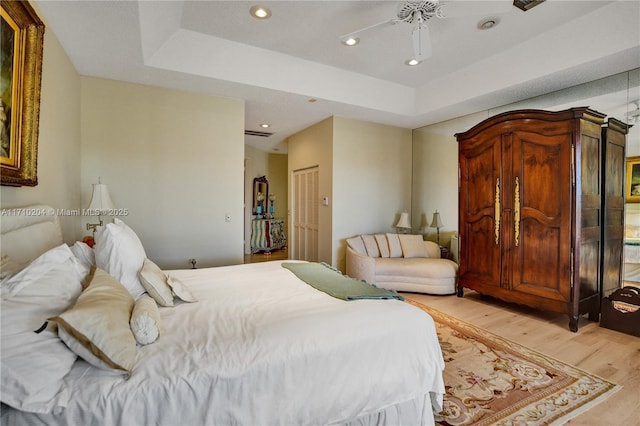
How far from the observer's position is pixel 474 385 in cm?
207

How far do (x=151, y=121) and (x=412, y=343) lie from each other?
3.50 meters

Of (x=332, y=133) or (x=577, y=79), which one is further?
(x=332, y=133)

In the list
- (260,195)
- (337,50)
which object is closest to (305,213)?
(260,195)

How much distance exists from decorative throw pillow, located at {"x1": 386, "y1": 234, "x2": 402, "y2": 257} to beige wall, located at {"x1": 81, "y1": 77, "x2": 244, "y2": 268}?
2.21m

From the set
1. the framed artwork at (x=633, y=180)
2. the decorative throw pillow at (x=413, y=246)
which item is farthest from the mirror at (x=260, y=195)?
the framed artwork at (x=633, y=180)

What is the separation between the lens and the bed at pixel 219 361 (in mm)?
1021

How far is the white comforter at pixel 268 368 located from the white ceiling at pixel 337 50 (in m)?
2.19

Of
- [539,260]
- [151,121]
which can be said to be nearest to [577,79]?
[539,260]

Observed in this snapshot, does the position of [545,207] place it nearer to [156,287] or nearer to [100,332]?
[156,287]

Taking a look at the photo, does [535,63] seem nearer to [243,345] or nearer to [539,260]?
[539,260]

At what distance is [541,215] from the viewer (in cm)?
313

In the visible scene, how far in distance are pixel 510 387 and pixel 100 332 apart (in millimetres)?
2400

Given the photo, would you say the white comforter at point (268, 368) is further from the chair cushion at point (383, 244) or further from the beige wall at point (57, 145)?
the chair cushion at point (383, 244)

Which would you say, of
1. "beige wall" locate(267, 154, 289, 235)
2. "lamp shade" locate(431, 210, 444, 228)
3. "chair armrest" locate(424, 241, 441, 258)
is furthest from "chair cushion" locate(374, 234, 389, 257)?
"beige wall" locate(267, 154, 289, 235)
